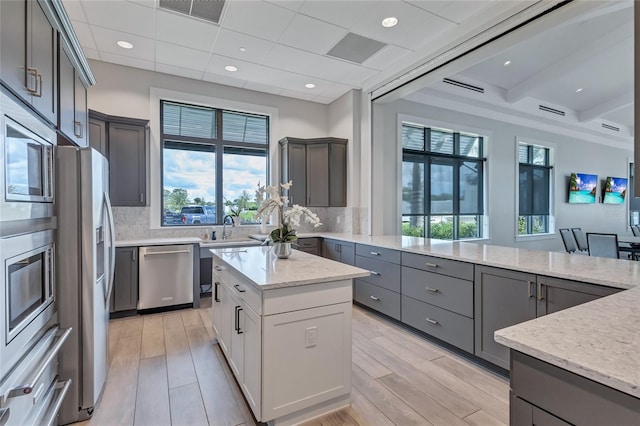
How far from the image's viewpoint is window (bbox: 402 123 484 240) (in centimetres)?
565

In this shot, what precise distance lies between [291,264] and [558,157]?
26.9ft

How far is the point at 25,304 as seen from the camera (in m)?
1.46

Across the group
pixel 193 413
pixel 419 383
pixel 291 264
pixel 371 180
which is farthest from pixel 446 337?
pixel 371 180

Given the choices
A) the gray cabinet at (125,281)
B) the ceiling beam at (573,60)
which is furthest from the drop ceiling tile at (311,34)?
the ceiling beam at (573,60)

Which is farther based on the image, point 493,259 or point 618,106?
point 618,106

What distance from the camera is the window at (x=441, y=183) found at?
5.65m

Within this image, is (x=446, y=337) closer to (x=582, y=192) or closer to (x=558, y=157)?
(x=558, y=157)

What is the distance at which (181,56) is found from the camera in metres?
3.99

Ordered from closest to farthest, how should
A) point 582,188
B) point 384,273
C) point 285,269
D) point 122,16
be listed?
point 285,269 → point 122,16 → point 384,273 → point 582,188

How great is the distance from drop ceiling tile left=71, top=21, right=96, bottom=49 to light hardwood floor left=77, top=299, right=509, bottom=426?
3.31 meters

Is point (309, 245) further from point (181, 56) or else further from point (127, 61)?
point (127, 61)

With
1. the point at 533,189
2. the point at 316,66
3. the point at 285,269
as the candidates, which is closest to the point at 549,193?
the point at 533,189

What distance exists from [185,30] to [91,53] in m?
1.49

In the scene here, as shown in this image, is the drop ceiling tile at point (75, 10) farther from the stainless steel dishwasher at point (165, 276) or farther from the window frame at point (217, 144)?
the stainless steel dishwasher at point (165, 276)
